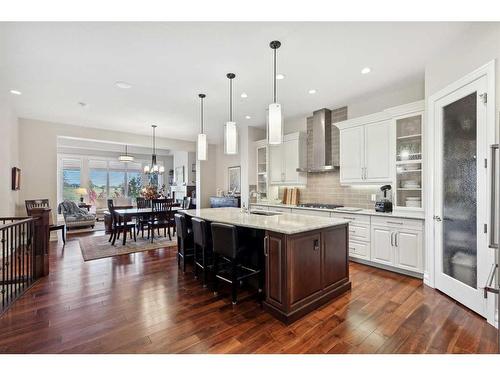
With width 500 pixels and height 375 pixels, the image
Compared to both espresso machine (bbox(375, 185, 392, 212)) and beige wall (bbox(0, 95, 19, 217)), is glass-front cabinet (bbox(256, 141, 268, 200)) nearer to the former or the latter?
espresso machine (bbox(375, 185, 392, 212))

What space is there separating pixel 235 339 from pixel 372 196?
3373 millimetres

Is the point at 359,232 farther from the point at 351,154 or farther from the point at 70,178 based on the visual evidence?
the point at 70,178

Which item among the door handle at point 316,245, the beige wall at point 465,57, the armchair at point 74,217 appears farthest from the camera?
the armchair at point 74,217

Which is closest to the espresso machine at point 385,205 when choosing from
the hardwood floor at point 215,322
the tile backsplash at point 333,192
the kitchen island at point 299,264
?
the tile backsplash at point 333,192

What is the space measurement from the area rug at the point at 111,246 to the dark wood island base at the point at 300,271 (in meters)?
3.30

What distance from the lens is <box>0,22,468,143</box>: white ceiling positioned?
7.66ft

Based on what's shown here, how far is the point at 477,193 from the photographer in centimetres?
234

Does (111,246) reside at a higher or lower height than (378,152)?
lower

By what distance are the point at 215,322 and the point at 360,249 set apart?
2622 millimetres

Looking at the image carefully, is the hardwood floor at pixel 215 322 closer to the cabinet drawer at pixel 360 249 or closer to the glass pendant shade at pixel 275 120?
the cabinet drawer at pixel 360 249

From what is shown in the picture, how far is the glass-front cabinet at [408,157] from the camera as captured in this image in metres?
3.38

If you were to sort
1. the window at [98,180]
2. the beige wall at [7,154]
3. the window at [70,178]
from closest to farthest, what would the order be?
1. the beige wall at [7,154]
2. the window at [70,178]
3. the window at [98,180]

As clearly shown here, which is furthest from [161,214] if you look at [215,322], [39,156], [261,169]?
[215,322]
